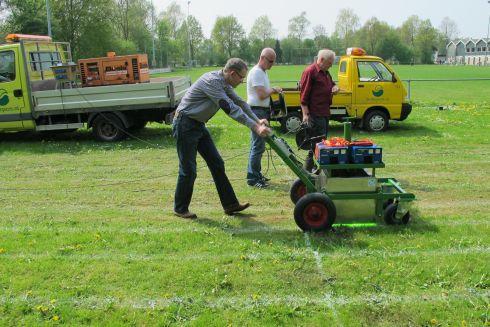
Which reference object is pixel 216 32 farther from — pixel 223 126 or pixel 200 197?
pixel 200 197

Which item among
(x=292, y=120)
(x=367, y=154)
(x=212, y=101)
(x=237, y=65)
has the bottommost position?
(x=292, y=120)

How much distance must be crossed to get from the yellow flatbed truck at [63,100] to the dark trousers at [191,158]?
577 centimetres

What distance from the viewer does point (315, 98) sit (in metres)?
6.89

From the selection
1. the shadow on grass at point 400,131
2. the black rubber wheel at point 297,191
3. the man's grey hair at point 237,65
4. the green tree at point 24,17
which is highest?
the green tree at point 24,17

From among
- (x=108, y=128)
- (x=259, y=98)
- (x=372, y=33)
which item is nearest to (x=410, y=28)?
(x=372, y=33)

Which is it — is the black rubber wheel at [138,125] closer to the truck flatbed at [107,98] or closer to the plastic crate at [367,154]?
the truck flatbed at [107,98]

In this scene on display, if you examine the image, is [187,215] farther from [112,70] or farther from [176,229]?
[112,70]

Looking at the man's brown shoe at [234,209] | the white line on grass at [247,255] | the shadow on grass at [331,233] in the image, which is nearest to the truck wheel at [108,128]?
the man's brown shoe at [234,209]

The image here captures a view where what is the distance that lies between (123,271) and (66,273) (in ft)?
1.69

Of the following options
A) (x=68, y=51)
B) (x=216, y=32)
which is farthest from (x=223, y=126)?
(x=216, y=32)

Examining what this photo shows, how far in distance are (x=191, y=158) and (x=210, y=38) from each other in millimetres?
115744

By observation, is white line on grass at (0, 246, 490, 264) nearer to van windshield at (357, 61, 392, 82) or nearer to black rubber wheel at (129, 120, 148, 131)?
black rubber wheel at (129, 120, 148, 131)

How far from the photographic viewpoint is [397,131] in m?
12.6

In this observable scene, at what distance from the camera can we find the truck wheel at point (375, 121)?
1267cm
